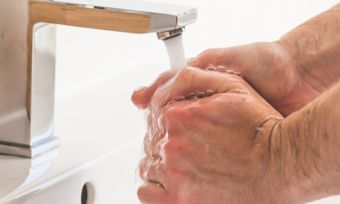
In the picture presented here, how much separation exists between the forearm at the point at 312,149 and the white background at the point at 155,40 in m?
0.24

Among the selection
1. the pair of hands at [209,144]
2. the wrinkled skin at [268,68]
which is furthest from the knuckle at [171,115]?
the wrinkled skin at [268,68]

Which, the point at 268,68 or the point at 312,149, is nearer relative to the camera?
the point at 312,149

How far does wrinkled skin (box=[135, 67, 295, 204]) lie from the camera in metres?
0.53

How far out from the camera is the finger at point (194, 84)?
1.96ft

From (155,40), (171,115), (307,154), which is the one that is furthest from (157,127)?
(155,40)

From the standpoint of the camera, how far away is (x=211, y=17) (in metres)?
0.99

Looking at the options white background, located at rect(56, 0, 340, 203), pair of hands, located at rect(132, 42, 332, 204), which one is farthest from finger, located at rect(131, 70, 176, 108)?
white background, located at rect(56, 0, 340, 203)

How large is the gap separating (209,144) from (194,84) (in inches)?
2.5

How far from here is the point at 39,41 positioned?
578 mm

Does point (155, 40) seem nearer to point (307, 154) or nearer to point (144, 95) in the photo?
point (144, 95)

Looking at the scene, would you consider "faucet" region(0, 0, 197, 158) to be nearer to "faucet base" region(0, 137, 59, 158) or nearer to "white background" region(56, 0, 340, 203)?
"faucet base" region(0, 137, 59, 158)

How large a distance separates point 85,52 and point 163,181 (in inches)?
9.1

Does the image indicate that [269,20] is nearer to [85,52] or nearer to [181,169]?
[85,52]

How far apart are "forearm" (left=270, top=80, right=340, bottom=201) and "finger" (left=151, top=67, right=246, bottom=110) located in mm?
79
